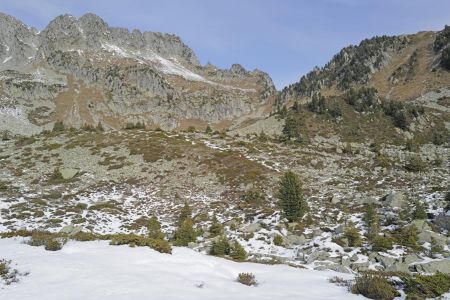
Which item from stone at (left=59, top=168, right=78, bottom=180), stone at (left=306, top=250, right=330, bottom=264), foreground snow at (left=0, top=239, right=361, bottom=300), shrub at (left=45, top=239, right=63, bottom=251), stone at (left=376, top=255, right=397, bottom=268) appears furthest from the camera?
stone at (left=59, top=168, right=78, bottom=180)

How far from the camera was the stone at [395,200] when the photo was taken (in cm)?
2557

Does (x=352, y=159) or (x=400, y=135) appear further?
(x=400, y=135)

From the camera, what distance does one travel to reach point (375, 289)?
10.2 metres

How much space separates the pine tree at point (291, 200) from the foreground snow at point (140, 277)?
10870 mm

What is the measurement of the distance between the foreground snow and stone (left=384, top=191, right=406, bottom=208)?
565 inches

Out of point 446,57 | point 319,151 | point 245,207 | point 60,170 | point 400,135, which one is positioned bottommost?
point 245,207

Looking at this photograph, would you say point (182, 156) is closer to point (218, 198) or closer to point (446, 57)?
point (218, 198)

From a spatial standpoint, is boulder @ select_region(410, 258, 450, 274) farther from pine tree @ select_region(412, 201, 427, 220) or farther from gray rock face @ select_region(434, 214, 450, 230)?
pine tree @ select_region(412, 201, 427, 220)

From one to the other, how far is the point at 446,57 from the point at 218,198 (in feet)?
384

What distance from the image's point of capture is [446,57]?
119500 millimetres

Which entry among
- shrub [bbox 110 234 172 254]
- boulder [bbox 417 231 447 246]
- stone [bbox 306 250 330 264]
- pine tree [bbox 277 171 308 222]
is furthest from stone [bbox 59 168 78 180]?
boulder [bbox 417 231 447 246]

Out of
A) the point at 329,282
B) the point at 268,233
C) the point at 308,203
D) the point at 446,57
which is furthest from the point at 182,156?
the point at 446,57

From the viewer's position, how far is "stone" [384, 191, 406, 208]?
25566mm

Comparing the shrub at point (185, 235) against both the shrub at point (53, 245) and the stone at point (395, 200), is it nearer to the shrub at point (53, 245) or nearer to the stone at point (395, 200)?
the shrub at point (53, 245)
